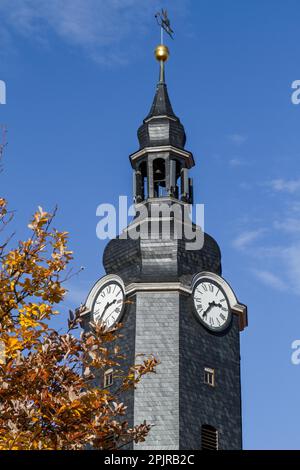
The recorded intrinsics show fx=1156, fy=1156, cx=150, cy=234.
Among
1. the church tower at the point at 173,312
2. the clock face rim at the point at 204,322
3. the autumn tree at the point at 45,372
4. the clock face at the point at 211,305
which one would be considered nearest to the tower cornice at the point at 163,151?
the church tower at the point at 173,312

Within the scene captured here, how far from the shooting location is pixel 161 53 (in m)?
58.0

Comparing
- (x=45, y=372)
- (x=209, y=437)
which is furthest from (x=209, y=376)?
(x=45, y=372)

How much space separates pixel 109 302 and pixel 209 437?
23.5 ft

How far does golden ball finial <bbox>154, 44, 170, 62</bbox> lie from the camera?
57.9 metres

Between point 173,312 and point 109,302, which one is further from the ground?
point 109,302

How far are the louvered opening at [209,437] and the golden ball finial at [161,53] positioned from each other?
2139 cm

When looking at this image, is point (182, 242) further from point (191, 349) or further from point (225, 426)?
point (225, 426)

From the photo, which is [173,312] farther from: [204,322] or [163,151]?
[163,151]

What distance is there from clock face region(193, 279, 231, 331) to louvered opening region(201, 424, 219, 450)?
4.34 meters

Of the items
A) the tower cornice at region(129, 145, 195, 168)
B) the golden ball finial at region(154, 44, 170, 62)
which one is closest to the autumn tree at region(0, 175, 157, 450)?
the tower cornice at region(129, 145, 195, 168)

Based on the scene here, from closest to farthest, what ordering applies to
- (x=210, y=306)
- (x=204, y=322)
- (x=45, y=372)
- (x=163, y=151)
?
(x=45, y=372) → (x=204, y=322) → (x=210, y=306) → (x=163, y=151)

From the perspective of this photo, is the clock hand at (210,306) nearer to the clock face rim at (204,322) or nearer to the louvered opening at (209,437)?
the clock face rim at (204,322)

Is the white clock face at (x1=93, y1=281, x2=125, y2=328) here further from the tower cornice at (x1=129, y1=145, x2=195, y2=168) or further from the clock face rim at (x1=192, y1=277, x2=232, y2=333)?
the tower cornice at (x1=129, y1=145, x2=195, y2=168)
